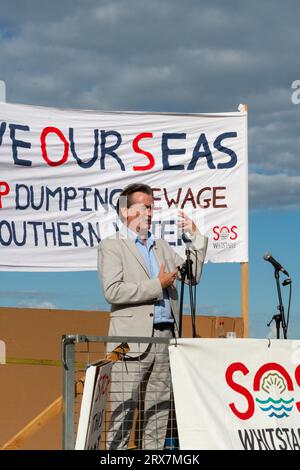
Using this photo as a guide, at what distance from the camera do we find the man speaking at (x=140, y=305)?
5.41 meters

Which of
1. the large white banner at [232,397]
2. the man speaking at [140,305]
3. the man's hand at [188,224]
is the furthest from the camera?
the man's hand at [188,224]

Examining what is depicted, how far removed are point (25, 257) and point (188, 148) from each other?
1836 millimetres

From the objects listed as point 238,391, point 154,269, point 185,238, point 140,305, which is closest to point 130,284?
point 140,305

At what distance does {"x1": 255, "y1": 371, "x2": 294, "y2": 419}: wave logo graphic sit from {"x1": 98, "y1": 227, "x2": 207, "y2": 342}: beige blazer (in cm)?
88

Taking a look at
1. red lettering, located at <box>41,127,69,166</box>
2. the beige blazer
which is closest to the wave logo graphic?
the beige blazer

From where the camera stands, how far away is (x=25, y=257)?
7344mm

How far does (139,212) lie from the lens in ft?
19.2

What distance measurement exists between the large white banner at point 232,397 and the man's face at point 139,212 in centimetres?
112

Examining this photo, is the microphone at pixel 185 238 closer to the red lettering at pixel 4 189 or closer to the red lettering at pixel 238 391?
the red lettering at pixel 238 391

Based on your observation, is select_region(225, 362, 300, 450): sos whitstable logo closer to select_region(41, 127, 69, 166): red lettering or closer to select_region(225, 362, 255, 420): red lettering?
select_region(225, 362, 255, 420): red lettering

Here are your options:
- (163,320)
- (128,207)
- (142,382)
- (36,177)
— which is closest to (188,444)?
(142,382)

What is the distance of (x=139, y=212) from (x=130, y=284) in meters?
0.58

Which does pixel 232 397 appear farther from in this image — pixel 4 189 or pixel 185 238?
pixel 4 189

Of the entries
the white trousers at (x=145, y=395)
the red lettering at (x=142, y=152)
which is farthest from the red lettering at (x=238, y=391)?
the red lettering at (x=142, y=152)
